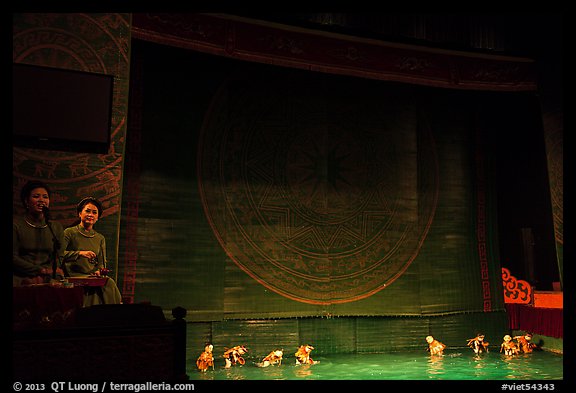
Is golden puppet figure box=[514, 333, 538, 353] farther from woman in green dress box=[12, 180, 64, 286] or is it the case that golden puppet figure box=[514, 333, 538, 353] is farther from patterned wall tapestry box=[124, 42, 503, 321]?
woman in green dress box=[12, 180, 64, 286]

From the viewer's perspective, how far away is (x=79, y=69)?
18.6ft

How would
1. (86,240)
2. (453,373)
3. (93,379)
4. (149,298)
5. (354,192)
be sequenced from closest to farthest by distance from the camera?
(93,379) < (86,240) < (453,373) < (149,298) < (354,192)

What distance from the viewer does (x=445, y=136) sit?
29.0 feet

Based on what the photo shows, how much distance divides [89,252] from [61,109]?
1331mm

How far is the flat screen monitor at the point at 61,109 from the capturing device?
5.36 meters

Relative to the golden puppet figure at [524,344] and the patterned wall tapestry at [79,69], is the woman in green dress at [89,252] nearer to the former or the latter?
the patterned wall tapestry at [79,69]

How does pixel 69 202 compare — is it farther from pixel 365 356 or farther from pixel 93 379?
pixel 365 356

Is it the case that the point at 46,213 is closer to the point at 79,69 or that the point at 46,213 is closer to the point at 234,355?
the point at 79,69

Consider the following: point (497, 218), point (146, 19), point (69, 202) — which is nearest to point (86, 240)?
point (69, 202)

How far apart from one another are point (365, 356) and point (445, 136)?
340 centimetres

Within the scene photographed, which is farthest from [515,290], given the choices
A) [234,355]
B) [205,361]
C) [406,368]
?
Result: [205,361]

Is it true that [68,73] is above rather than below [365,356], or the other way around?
above

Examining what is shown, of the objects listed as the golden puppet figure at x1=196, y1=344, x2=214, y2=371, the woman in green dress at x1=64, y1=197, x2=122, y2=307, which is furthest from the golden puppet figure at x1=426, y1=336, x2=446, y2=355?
the woman in green dress at x1=64, y1=197, x2=122, y2=307

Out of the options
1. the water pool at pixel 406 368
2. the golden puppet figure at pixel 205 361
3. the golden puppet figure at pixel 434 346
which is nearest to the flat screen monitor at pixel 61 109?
the golden puppet figure at pixel 205 361
